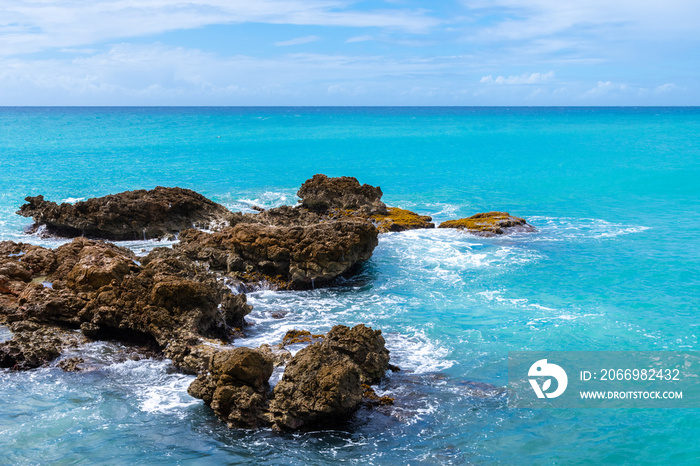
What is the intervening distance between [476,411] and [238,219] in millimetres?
21510

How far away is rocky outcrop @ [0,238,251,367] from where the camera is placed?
18.6 meters

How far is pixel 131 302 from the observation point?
62.5 ft

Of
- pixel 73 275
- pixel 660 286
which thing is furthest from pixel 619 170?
pixel 73 275

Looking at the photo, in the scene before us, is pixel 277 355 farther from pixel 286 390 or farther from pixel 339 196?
pixel 339 196

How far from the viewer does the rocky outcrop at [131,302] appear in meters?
18.6

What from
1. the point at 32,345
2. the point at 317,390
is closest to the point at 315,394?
the point at 317,390

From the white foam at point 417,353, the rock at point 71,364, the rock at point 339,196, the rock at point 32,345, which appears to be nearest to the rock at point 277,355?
the white foam at point 417,353

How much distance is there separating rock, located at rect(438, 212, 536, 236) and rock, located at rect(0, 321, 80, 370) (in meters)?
24.8

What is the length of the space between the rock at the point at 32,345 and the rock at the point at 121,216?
14720 mm

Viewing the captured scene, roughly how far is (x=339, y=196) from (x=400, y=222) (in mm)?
5158

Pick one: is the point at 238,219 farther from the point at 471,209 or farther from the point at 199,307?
the point at 471,209

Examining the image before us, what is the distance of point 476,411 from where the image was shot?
50.8 ft

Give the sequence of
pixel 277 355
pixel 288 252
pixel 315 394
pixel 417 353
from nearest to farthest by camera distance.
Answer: pixel 315 394
pixel 277 355
pixel 417 353
pixel 288 252

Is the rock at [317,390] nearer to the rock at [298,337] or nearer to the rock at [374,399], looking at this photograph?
the rock at [374,399]
